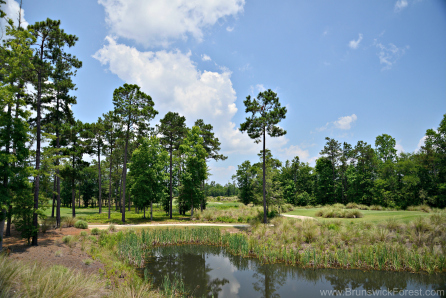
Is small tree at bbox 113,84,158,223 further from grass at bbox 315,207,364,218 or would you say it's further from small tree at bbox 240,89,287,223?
grass at bbox 315,207,364,218

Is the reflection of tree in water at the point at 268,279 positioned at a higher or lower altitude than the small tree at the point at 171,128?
lower

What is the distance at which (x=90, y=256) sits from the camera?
11297 millimetres

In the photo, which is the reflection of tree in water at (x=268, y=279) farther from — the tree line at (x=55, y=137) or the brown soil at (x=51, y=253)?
the tree line at (x=55, y=137)

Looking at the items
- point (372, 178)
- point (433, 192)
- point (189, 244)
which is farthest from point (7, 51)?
point (372, 178)

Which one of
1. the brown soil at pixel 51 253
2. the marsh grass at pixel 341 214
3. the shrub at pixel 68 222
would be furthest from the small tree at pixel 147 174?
the marsh grass at pixel 341 214

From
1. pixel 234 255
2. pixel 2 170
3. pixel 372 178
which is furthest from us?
pixel 372 178

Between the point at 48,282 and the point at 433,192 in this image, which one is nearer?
the point at 48,282

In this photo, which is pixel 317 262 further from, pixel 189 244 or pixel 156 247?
pixel 156 247

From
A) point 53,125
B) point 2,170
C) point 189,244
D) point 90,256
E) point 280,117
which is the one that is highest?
point 280,117

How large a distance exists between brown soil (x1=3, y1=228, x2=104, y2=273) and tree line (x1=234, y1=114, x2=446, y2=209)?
669 inches

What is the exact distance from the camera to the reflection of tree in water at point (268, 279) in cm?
885

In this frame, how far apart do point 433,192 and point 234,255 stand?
32.4m

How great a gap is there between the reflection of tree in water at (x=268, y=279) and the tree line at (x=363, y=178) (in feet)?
41.7

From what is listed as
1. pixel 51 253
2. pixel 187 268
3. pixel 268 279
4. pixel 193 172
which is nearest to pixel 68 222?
pixel 51 253
